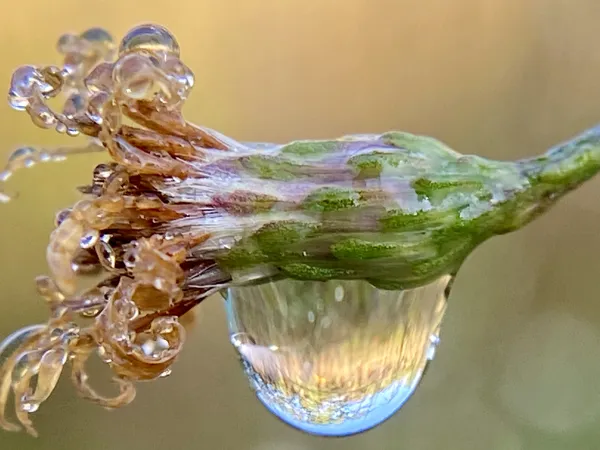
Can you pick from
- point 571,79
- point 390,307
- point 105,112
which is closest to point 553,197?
point 390,307

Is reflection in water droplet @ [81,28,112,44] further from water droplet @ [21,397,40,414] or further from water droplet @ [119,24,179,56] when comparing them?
water droplet @ [21,397,40,414]

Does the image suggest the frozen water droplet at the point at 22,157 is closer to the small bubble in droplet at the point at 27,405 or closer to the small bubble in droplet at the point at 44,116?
the small bubble in droplet at the point at 44,116

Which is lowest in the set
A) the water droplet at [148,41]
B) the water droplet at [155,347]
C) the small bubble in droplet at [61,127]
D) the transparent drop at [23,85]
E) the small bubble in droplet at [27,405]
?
the small bubble in droplet at [27,405]

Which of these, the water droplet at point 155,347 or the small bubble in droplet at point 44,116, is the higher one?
the small bubble in droplet at point 44,116

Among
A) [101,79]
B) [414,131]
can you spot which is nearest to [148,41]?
[101,79]

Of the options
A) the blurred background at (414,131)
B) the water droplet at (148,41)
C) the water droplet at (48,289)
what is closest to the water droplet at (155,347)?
the water droplet at (48,289)

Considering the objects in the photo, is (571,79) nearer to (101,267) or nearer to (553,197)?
(553,197)
